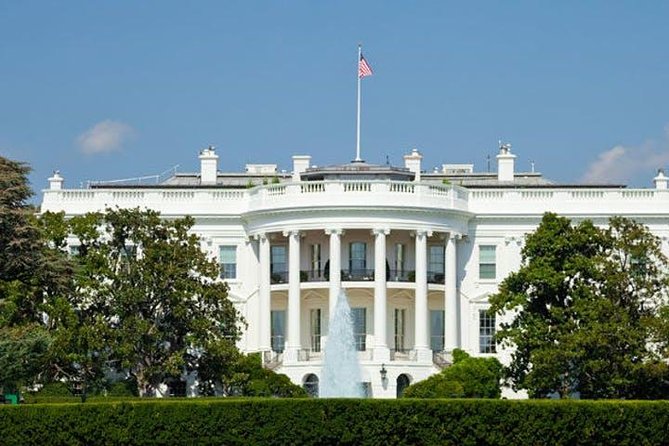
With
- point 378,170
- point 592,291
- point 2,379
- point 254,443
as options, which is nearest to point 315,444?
point 254,443

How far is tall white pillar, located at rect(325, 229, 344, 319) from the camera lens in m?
77.0

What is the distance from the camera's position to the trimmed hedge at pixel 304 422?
47125 millimetres

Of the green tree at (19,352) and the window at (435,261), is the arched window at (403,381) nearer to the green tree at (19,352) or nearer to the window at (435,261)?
the window at (435,261)

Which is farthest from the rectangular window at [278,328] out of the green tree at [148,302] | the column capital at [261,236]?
the green tree at [148,302]

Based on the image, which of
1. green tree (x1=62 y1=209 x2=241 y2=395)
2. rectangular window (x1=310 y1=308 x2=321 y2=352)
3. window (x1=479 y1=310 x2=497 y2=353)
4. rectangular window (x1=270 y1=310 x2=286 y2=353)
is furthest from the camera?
window (x1=479 y1=310 x2=497 y2=353)

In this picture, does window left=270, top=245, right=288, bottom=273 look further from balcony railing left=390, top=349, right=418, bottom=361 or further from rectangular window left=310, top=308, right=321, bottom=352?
balcony railing left=390, top=349, right=418, bottom=361

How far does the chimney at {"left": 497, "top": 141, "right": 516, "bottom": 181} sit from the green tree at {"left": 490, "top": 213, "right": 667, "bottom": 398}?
16.9 m

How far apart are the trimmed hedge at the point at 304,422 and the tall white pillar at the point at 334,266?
29189 millimetres

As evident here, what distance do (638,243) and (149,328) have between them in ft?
61.1

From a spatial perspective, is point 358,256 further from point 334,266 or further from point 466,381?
point 466,381

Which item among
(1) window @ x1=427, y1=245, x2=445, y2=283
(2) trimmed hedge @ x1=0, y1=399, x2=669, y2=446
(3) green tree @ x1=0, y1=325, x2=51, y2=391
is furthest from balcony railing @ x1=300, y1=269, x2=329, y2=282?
(2) trimmed hedge @ x1=0, y1=399, x2=669, y2=446

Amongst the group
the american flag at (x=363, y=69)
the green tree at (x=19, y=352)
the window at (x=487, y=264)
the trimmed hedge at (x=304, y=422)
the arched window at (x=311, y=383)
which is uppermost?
the american flag at (x=363, y=69)

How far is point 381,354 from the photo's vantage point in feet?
251

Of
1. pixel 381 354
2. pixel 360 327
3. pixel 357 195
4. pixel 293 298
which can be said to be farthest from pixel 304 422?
pixel 360 327
